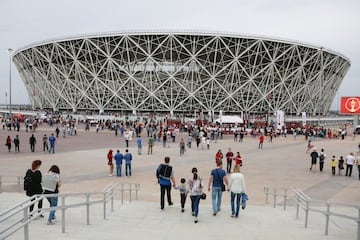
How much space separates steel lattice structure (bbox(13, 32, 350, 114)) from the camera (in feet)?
170

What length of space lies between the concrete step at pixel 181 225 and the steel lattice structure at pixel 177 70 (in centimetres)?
4476

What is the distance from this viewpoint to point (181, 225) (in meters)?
5.98

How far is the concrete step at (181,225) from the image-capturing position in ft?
16.9

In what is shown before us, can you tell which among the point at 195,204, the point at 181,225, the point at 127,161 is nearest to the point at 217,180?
the point at 195,204

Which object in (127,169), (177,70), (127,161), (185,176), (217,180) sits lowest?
(185,176)

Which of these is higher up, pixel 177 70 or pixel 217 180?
pixel 177 70

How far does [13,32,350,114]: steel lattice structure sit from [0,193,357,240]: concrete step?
1762 inches

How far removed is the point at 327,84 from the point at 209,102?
2630cm

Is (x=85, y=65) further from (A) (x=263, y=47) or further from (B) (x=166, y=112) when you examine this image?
(A) (x=263, y=47)

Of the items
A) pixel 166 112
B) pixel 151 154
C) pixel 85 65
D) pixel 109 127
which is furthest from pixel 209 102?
pixel 151 154

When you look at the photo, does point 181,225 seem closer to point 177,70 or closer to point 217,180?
point 217,180

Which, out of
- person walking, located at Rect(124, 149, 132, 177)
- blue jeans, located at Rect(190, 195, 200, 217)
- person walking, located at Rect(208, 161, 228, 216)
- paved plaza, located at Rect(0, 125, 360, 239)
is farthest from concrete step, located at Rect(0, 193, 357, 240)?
person walking, located at Rect(124, 149, 132, 177)

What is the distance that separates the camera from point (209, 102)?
57000mm

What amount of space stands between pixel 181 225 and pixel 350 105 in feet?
131
